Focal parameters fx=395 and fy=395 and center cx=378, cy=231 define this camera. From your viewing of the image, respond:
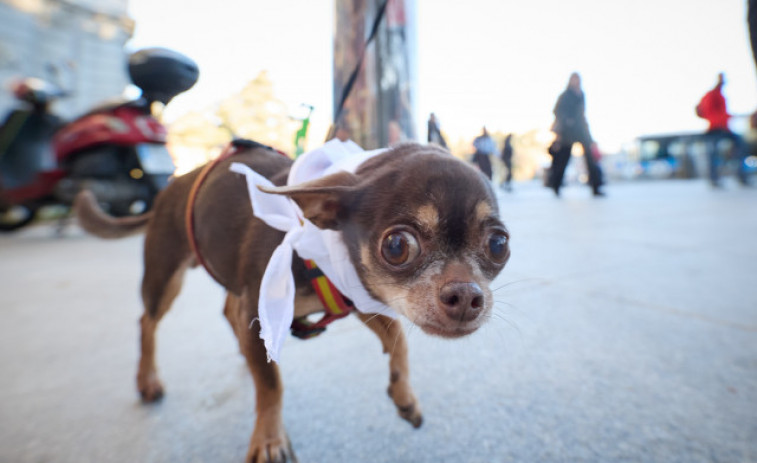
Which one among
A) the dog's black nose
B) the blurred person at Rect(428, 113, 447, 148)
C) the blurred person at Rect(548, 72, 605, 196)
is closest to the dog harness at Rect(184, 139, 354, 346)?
the dog's black nose

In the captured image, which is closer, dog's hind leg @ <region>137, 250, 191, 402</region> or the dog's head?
the dog's head

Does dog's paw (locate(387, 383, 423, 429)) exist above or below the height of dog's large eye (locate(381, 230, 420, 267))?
below

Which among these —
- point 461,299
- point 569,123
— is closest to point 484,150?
point 569,123

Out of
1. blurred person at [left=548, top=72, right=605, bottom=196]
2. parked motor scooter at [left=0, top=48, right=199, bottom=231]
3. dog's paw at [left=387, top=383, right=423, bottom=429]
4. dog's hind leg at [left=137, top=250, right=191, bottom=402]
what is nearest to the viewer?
blurred person at [left=548, top=72, right=605, bottom=196]

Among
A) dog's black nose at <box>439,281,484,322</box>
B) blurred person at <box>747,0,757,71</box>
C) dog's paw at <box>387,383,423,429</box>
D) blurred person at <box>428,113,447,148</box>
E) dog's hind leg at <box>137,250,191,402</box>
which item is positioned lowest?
dog's paw at <box>387,383,423,429</box>

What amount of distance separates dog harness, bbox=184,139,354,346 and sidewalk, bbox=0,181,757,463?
1.20 ft

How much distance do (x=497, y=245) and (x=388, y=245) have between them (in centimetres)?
35

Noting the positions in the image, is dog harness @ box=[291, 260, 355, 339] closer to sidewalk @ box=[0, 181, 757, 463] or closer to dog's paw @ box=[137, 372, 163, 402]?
sidewalk @ box=[0, 181, 757, 463]

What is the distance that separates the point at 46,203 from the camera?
6.18 m

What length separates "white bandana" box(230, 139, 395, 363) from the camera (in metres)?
1.21

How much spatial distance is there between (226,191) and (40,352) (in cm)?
162

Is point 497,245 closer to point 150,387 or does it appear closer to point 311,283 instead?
point 311,283

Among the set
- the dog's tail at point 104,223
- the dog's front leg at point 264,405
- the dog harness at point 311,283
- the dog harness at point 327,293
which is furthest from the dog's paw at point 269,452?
the dog's tail at point 104,223

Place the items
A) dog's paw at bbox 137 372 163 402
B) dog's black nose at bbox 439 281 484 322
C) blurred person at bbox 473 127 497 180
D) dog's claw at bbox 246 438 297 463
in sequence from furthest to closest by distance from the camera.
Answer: dog's paw at bbox 137 372 163 402
blurred person at bbox 473 127 497 180
dog's claw at bbox 246 438 297 463
dog's black nose at bbox 439 281 484 322
